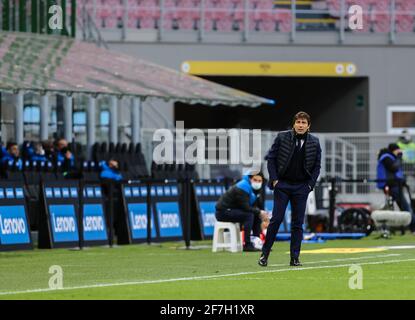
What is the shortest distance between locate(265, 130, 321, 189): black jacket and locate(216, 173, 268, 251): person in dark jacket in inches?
201

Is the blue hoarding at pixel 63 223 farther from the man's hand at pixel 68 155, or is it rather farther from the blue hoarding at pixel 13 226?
the man's hand at pixel 68 155

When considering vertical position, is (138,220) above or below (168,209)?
below

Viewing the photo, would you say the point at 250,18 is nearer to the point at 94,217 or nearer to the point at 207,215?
the point at 207,215

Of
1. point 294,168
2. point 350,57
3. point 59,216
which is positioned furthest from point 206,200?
point 350,57

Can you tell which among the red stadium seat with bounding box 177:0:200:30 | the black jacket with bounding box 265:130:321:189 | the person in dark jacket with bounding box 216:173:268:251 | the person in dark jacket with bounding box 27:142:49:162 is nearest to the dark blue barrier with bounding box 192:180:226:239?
the person in dark jacket with bounding box 27:142:49:162

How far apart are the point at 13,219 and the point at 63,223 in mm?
1321

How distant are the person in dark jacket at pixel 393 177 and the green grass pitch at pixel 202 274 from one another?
4234 millimetres

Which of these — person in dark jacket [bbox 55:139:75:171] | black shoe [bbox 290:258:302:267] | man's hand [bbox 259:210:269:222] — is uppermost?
person in dark jacket [bbox 55:139:75:171]

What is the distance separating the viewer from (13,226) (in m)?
22.9

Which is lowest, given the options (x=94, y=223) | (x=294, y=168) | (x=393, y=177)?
(x=94, y=223)

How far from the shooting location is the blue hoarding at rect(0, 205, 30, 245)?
74.1 feet

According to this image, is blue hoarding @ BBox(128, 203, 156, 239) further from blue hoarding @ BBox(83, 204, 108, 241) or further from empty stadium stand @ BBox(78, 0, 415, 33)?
empty stadium stand @ BBox(78, 0, 415, 33)

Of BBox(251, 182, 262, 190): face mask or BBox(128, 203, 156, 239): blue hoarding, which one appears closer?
BBox(251, 182, 262, 190): face mask

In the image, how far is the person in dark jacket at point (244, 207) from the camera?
74.1ft
